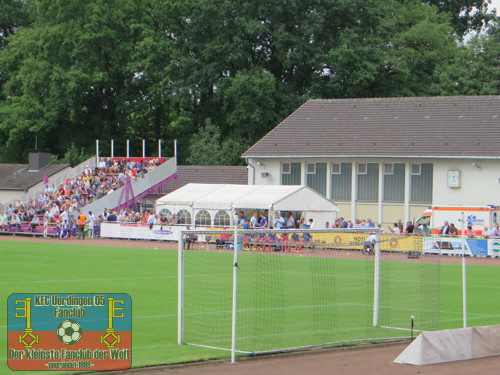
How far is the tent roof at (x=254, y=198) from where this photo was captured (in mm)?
50969

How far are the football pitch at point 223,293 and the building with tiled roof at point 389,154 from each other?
1617cm

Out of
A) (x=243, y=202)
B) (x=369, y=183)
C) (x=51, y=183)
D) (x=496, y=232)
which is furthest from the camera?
(x=51, y=183)

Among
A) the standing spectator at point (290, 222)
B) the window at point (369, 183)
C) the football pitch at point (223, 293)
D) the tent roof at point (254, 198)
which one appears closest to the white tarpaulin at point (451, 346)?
the football pitch at point (223, 293)

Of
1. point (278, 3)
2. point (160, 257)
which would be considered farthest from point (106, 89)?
point (160, 257)

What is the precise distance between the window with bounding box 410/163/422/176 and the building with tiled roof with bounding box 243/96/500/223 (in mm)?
56

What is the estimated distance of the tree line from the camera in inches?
2721

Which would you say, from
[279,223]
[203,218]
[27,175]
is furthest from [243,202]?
[27,175]

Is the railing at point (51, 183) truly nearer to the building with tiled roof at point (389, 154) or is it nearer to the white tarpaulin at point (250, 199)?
the building with tiled roof at point (389, 154)

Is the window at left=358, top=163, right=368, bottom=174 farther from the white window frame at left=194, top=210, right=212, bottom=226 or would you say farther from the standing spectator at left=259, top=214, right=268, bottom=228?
the white window frame at left=194, top=210, right=212, bottom=226

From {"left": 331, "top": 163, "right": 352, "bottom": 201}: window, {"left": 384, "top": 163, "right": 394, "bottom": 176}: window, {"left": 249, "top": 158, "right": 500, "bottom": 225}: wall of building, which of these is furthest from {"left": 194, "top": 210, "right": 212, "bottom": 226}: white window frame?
{"left": 384, "top": 163, "right": 394, "bottom": 176}: window

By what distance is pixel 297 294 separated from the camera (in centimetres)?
2452

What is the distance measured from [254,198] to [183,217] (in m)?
4.58

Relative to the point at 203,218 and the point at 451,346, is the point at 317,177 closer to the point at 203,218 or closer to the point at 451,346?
the point at 203,218

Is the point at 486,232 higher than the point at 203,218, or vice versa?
the point at 203,218
